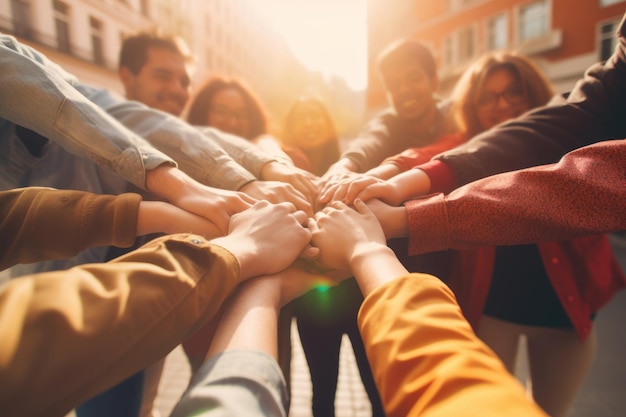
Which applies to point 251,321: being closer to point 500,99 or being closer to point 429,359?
point 429,359

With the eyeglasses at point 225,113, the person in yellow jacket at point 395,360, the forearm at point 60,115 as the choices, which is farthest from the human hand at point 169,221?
the eyeglasses at point 225,113

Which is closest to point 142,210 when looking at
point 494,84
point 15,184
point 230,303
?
point 230,303

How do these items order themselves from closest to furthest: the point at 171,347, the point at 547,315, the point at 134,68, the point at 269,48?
the point at 171,347 → the point at 547,315 → the point at 134,68 → the point at 269,48

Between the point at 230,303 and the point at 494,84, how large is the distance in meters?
1.34

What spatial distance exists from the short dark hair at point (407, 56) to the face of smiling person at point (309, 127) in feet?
1.44

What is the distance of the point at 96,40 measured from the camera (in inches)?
63.9

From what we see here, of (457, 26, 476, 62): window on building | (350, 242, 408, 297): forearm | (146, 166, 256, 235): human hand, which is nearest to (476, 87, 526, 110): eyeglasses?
(350, 242, 408, 297): forearm

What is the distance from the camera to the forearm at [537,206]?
63 centimetres

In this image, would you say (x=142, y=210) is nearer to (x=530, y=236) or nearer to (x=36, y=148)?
(x=36, y=148)

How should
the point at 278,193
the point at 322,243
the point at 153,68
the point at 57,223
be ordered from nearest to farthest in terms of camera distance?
the point at 57,223 → the point at 322,243 → the point at 278,193 → the point at 153,68

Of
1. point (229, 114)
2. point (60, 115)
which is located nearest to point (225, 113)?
point (229, 114)

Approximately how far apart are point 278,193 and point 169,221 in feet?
0.95

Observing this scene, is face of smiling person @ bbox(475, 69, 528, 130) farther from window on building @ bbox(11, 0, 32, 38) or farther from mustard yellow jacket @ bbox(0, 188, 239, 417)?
window on building @ bbox(11, 0, 32, 38)

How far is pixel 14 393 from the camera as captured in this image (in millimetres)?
294
